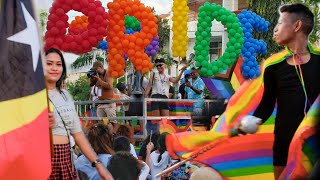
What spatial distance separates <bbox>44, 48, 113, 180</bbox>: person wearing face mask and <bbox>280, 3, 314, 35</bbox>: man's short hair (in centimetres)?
159

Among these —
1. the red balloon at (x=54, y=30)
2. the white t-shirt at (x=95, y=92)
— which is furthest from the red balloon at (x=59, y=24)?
the white t-shirt at (x=95, y=92)

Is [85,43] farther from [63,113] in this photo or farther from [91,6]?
[63,113]

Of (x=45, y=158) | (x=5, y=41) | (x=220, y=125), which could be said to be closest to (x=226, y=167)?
(x=220, y=125)

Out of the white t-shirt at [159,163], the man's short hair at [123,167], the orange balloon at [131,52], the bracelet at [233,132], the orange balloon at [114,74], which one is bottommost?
the white t-shirt at [159,163]

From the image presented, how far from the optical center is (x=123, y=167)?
17.2 feet

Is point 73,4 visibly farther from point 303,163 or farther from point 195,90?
point 303,163

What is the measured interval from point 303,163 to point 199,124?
119 inches

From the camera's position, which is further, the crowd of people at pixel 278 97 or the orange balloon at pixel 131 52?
the orange balloon at pixel 131 52

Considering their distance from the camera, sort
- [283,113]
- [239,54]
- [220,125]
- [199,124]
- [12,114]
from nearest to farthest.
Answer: [12,114] < [283,113] < [220,125] < [199,124] < [239,54]

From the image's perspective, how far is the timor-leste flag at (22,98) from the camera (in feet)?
10.8

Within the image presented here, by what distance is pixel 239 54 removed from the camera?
11188mm

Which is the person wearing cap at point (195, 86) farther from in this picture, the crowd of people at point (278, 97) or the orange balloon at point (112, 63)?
the crowd of people at point (278, 97)

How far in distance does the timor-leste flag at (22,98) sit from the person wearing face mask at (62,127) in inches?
17.2

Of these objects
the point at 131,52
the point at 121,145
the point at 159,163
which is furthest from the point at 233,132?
the point at 131,52
